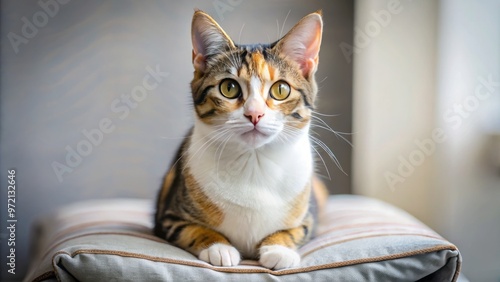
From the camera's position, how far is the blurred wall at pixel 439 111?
1672 millimetres

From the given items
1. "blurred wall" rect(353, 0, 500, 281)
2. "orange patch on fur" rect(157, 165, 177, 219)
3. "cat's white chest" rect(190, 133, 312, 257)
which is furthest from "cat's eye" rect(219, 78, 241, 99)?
"blurred wall" rect(353, 0, 500, 281)

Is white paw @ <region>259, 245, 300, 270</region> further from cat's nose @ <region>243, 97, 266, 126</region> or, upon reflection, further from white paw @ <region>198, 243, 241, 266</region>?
cat's nose @ <region>243, 97, 266, 126</region>

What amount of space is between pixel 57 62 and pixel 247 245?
0.76 m

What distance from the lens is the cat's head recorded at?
3.84 feet

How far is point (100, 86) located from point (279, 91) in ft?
1.98

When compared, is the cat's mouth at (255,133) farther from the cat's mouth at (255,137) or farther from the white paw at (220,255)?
the white paw at (220,255)

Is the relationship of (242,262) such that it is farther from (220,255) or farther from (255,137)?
(255,137)

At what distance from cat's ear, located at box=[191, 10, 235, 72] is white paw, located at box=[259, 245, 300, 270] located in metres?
0.45

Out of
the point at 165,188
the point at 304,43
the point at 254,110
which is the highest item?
the point at 304,43

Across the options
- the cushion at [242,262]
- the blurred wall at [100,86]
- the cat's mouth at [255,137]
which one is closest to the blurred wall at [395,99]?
the blurred wall at [100,86]

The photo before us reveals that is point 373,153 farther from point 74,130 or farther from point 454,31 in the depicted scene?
point 74,130

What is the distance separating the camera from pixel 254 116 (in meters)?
1.13

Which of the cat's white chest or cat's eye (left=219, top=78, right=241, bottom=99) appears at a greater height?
cat's eye (left=219, top=78, right=241, bottom=99)

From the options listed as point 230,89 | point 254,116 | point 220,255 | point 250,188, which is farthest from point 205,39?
point 220,255
